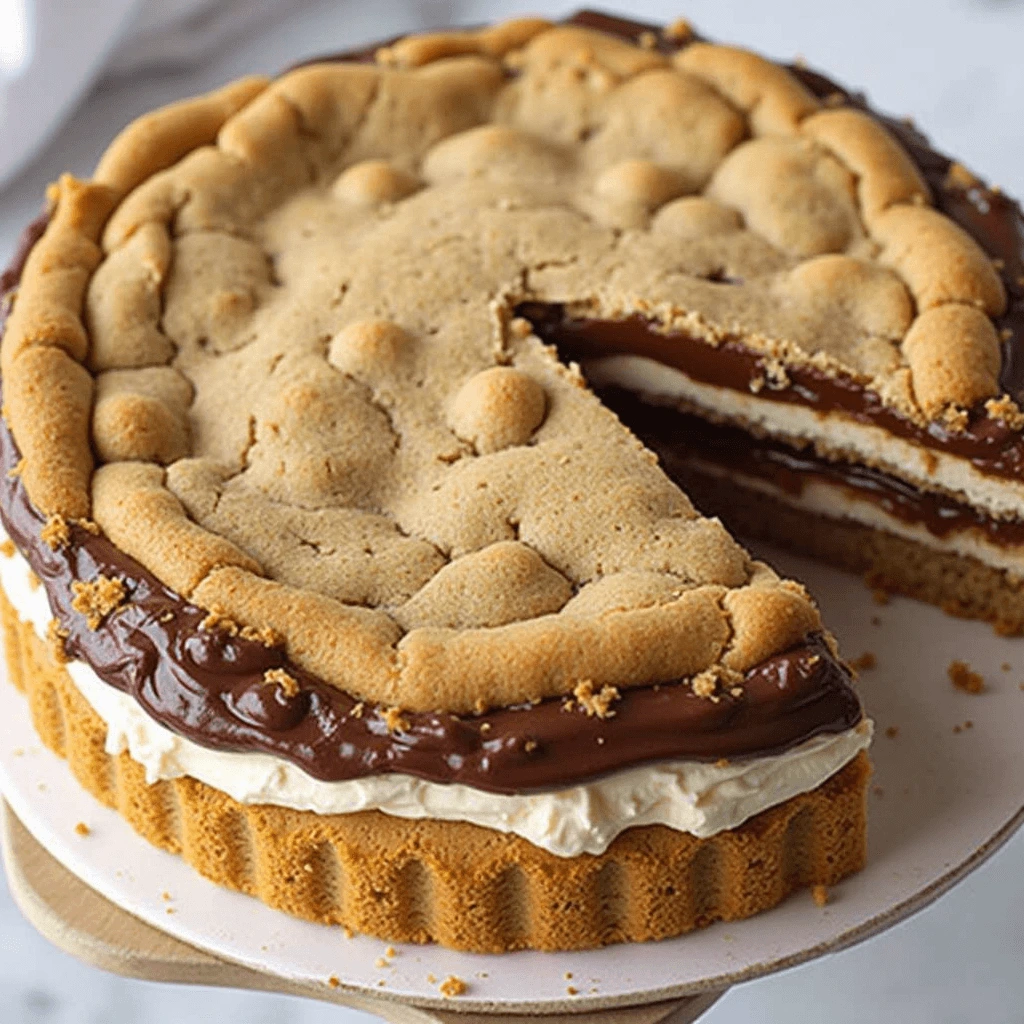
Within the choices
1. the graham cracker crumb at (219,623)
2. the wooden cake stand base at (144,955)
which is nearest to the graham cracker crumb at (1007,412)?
the wooden cake stand base at (144,955)

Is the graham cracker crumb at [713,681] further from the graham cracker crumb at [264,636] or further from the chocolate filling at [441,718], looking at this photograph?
the graham cracker crumb at [264,636]

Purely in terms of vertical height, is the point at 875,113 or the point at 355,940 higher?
the point at 875,113

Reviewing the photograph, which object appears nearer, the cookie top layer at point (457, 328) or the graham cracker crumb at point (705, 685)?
A: the graham cracker crumb at point (705, 685)

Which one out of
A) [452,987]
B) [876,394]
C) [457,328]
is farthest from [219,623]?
[876,394]

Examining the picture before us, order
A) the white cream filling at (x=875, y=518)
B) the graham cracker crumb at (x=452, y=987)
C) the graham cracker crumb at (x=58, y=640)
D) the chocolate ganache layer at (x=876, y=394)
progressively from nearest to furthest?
the graham cracker crumb at (x=452, y=987)
the graham cracker crumb at (x=58, y=640)
the chocolate ganache layer at (x=876, y=394)
the white cream filling at (x=875, y=518)

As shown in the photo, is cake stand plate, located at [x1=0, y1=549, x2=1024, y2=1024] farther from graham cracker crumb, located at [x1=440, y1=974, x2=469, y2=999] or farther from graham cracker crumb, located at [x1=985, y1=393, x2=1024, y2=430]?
graham cracker crumb, located at [x1=985, y1=393, x2=1024, y2=430]

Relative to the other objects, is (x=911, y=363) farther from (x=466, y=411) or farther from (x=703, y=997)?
(x=703, y=997)

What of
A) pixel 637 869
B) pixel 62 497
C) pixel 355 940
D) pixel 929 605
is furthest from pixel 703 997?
pixel 62 497

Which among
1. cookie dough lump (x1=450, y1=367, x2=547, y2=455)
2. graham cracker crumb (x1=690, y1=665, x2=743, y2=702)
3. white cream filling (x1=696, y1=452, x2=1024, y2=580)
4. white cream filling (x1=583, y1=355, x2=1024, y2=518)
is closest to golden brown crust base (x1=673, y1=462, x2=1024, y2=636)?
white cream filling (x1=696, y1=452, x2=1024, y2=580)
